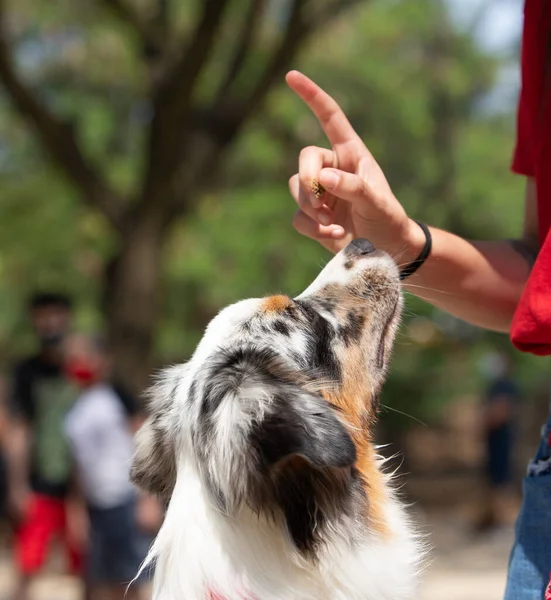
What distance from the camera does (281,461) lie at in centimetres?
245

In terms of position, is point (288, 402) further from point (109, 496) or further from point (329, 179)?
point (109, 496)

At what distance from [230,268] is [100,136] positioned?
8.77 feet

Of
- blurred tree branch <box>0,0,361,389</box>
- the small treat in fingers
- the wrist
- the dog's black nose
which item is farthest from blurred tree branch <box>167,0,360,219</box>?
the small treat in fingers

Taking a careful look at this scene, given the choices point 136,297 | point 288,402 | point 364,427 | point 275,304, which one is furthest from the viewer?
point 136,297

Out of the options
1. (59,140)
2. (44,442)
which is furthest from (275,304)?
(59,140)

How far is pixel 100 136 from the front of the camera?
13.9 m

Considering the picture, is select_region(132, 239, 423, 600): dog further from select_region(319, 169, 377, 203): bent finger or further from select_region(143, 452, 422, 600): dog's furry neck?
select_region(319, 169, 377, 203): bent finger

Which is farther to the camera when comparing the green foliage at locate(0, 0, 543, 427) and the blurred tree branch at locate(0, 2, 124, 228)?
the green foliage at locate(0, 0, 543, 427)

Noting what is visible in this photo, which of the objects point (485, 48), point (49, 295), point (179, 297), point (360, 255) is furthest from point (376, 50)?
point (360, 255)

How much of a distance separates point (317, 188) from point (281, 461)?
78cm

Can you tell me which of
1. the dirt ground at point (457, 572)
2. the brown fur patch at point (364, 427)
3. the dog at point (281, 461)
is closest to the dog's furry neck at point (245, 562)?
the dog at point (281, 461)

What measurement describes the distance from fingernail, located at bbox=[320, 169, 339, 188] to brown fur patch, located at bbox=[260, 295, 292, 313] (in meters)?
0.56

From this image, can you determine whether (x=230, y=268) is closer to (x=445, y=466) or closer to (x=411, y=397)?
(x=411, y=397)

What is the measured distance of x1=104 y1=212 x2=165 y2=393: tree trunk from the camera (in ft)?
34.4
